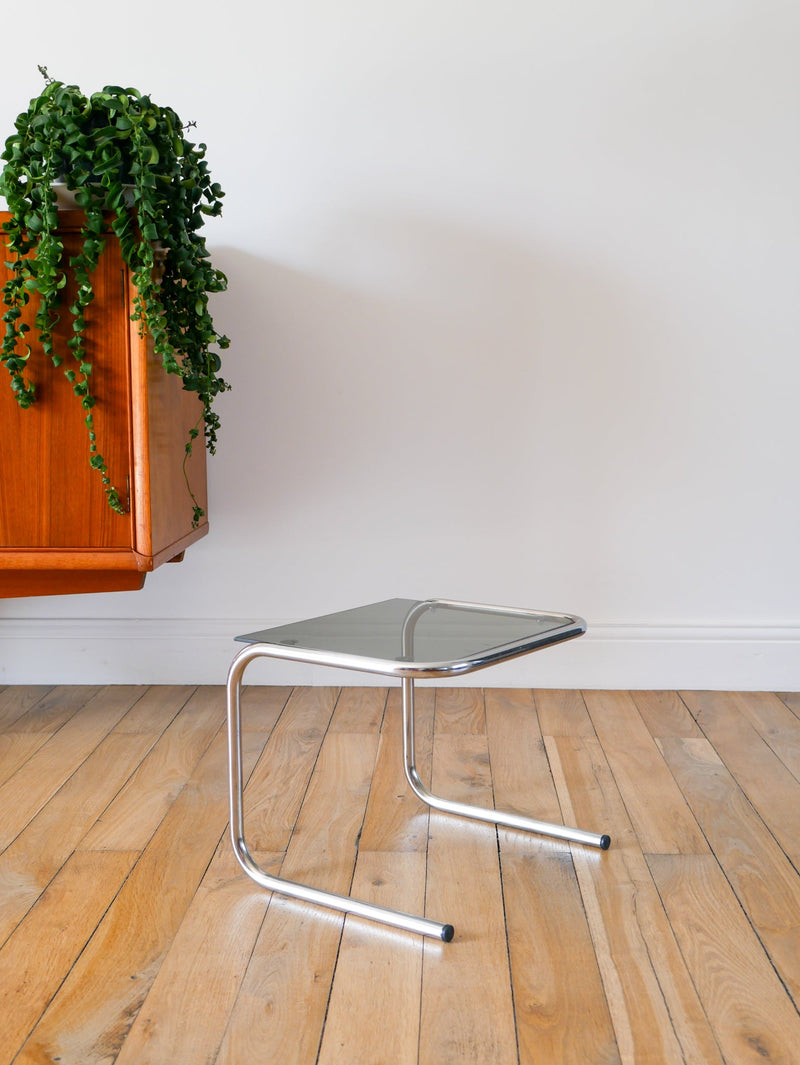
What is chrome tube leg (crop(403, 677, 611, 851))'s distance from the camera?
5.08 feet

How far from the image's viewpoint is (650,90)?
2.27 metres

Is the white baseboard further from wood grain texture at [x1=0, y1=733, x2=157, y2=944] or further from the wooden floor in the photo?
wood grain texture at [x1=0, y1=733, x2=157, y2=944]

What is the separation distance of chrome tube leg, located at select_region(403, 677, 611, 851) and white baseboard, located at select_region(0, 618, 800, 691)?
715 mm

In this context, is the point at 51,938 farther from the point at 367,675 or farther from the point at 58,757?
the point at 367,675

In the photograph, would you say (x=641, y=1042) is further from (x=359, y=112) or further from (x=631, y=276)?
(x=359, y=112)

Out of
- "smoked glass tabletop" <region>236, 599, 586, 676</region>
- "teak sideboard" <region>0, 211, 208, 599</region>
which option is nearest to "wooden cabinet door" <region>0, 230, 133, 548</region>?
"teak sideboard" <region>0, 211, 208, 599</region>

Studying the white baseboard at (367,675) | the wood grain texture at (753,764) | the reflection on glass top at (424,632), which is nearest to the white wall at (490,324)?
the white baseboard at (367,675)

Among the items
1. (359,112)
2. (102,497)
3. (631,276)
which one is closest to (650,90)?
(631,276)

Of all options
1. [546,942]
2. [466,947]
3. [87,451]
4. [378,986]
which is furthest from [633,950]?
[87,451]

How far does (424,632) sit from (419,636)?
31 millimetres

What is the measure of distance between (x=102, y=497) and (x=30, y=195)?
0.58 metres

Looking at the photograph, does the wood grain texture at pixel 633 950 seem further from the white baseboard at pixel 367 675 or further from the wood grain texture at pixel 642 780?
the white baseboard at pixel 367 675

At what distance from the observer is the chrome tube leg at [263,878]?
1277 millimetres

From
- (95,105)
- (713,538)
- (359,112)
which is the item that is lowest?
(713,538)
